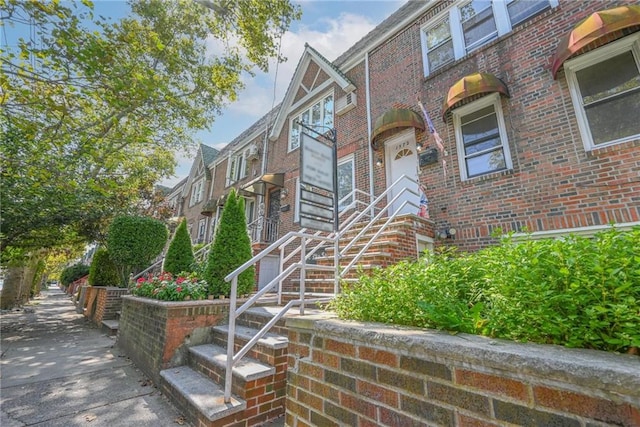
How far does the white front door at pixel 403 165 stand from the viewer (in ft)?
23.1

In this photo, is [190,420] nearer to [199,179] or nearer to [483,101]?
[483,101]

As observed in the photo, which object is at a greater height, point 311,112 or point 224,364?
point 311,112

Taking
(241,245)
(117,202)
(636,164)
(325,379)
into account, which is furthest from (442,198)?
(117,202)

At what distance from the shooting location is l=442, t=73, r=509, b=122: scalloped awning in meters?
5.38

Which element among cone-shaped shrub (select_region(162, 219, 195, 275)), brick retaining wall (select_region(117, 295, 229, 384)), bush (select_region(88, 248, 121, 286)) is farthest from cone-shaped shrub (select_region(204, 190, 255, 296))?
bush (select_region(88, 248, 121, 286))

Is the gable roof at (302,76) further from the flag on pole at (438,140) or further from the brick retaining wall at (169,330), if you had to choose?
the brick retaining wall at (169,330)

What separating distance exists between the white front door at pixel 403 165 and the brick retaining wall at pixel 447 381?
567cm

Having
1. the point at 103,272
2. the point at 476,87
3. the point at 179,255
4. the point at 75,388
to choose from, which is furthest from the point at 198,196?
the point at 476,87

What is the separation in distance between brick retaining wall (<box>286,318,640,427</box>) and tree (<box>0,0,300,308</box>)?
5436 millimetres

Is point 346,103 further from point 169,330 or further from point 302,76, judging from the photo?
point 169,330

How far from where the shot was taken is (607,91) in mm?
4652

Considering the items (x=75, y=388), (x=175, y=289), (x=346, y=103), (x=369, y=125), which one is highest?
(x=346, y=103)

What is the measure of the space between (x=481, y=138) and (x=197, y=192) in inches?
689

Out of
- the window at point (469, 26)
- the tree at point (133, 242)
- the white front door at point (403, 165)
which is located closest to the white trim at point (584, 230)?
the white front door at point (403, 165)
